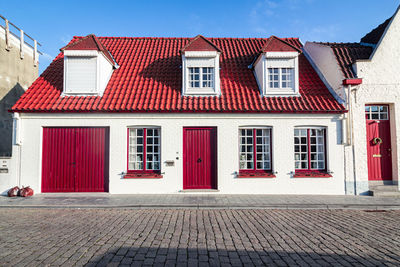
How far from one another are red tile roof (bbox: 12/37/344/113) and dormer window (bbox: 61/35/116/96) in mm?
400

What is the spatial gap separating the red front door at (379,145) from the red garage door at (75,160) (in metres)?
11.3

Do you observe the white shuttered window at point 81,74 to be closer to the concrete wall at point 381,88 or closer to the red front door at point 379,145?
the concrete wall at point 381,88

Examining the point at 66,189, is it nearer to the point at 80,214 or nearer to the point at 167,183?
the point at 80,214

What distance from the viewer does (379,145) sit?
9953 millimetres

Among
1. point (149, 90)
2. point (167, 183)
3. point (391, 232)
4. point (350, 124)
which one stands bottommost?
point (391, 232)

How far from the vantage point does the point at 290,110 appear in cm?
968

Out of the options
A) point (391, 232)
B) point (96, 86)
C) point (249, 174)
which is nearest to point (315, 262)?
point (391, 232)

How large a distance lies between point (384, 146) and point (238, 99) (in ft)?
21.6

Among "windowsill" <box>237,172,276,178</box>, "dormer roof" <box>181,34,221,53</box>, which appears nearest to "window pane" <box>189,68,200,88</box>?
"dormer roof" <box>181,34,221,53</box>

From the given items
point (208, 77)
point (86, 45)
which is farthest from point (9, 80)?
point (208, 77)

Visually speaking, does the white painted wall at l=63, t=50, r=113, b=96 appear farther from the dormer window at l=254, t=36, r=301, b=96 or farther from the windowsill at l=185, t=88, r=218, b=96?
the dormer window at l=254, t=36, r=301, b=96

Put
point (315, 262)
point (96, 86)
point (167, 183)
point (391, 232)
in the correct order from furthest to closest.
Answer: point (96, 86) → point (167, 183) → point (391, 232) → point (315, 262)

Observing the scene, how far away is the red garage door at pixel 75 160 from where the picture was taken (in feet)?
31.7

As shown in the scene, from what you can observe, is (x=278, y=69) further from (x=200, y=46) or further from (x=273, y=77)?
(x=200, y=46)
